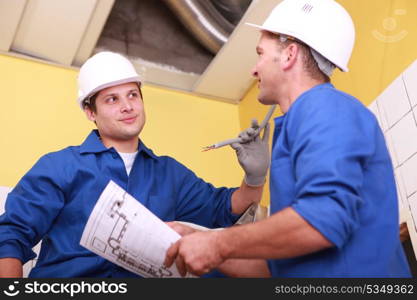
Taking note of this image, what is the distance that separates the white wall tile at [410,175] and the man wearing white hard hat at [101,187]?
1.38 ft

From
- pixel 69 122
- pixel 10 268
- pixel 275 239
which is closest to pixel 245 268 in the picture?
pixel 275 239

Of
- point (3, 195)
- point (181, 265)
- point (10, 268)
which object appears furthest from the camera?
point (3, 195)

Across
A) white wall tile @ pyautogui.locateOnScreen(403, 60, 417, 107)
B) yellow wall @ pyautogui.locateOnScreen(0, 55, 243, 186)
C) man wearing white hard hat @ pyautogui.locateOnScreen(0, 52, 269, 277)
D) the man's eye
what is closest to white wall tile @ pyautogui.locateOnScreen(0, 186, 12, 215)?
yellow wall @ pyautogui.locateOnScreen(0, 55, 243, 186)

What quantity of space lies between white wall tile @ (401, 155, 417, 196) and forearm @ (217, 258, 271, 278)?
599 mm

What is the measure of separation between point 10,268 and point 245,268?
591 mm

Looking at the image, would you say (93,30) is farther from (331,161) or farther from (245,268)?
(331,161)

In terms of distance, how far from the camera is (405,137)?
1.70m

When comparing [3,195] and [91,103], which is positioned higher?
[91,103]

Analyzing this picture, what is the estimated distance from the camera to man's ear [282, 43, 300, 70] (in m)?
1.25

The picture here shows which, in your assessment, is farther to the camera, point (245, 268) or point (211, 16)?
point (211, 16)

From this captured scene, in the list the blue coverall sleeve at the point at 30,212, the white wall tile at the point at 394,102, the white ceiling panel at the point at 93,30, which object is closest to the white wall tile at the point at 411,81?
the white wall tile at the point at 394,102

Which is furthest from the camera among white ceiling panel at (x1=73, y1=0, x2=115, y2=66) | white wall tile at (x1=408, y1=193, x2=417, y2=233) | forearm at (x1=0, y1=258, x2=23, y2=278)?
white ceiling panel at (x1=73, y1=0, x2=115, y2=66)

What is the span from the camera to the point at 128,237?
1131 millimetres

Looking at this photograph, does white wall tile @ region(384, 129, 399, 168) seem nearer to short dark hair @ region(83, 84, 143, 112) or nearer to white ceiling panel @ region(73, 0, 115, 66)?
short dark hair @ region(83, 84, 143, 112)
